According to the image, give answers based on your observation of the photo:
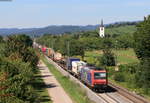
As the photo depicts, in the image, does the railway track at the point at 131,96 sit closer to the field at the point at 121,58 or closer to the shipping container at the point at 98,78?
the shipping container at the point at 98,78

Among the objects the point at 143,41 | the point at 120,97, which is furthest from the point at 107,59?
the point at 120,97

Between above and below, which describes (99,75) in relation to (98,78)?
above

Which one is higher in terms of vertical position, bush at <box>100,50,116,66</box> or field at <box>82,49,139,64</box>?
bush at <box>100,50,116,66</box>

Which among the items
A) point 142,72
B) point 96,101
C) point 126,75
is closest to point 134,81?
point 142,72

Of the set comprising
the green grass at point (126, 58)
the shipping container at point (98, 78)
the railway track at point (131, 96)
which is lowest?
the green grass at point (126, 58)

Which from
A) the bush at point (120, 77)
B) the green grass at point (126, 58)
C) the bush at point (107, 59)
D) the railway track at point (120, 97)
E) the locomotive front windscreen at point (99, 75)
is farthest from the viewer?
the green grass at point (126, 58)

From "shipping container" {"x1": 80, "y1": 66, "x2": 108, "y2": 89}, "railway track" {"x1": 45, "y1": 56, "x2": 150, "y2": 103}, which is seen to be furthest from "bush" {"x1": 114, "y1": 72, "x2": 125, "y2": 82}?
"shipping container" {"x1": 80, "y1": 66, "x2": 108, "y2": 89}

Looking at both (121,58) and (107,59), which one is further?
(121,58)

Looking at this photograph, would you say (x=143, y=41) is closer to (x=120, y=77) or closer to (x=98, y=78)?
(x=120, y=77)

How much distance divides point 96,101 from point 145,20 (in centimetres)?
3184

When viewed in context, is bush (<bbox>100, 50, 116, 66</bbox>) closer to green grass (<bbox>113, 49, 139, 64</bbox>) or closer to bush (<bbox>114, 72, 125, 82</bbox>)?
bush (<bbox>114, 72, 125, 82</bbox>)

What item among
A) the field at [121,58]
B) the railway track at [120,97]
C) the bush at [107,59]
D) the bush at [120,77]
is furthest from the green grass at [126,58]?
the railway track at [120,97]

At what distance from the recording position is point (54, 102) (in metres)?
43.7

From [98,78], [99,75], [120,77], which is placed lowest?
[120,77]
